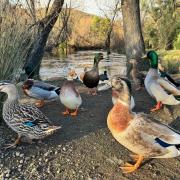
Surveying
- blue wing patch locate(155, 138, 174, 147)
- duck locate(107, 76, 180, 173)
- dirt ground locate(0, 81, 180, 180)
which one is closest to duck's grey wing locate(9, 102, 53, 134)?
dirt ground locate(0, 81, 180, 180)

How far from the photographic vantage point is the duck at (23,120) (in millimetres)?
5137

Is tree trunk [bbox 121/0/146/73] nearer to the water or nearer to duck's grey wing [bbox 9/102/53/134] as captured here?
the water

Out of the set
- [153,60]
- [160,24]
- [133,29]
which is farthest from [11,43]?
[160,24]

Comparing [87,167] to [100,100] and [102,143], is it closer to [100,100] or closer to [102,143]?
[102,143]

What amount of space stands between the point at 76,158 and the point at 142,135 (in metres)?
0.93

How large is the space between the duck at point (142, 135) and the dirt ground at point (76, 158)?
0.70ft

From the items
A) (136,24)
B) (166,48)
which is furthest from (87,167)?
(166,48)

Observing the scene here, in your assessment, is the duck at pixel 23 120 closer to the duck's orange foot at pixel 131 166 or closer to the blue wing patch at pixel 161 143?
the duck's orange foot at pixel 131 166

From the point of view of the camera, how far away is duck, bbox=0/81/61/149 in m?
5.14

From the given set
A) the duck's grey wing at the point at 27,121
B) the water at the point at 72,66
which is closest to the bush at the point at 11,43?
the duck's grey wing at the point at 27,121

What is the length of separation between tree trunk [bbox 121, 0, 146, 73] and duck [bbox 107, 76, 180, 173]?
20.0 feet

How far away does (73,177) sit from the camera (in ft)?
15.2

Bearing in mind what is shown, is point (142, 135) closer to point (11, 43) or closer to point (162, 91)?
point (162, 91)

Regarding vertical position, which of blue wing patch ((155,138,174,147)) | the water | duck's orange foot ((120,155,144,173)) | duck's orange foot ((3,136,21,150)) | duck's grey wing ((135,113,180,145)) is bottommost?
the water
